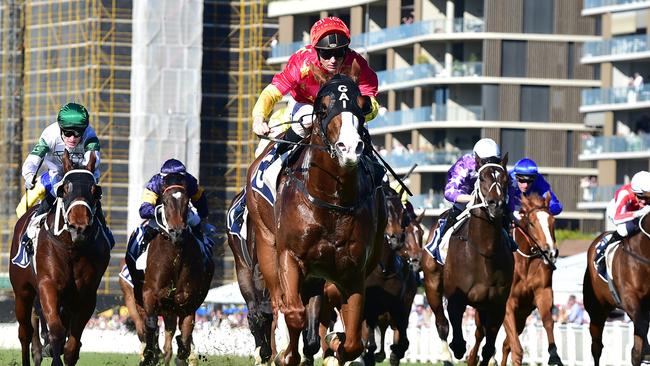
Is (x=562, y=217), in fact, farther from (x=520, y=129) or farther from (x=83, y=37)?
(x=83, y=37)

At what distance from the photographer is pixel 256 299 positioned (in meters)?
16.8

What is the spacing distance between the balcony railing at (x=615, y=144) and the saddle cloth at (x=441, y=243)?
44571mm

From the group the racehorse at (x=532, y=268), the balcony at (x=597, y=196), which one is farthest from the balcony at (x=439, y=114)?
the racehorse at (x=532, y=268)

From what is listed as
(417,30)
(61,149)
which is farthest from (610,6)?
(61,149)

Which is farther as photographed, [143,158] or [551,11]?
[143,158]

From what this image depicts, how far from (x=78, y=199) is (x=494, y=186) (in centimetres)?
463

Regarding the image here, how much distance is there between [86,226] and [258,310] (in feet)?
6.71

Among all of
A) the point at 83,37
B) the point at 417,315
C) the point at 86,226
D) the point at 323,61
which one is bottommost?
the point at 417,315

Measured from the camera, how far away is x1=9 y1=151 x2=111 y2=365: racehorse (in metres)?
15.7

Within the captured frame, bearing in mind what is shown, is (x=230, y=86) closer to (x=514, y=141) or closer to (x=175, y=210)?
(x=514, y=141)

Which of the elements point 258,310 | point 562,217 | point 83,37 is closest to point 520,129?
point 562,217

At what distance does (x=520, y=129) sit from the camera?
2901 inches

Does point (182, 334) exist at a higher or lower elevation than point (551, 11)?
lower

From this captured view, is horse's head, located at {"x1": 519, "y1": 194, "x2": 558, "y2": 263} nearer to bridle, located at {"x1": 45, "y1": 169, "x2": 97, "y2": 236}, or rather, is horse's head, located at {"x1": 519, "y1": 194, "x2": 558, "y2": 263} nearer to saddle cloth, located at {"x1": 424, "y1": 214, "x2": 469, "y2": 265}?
saddle cloth, located at {"x1": 424, "y1": 214, "x2": 469, "y2": 265}
